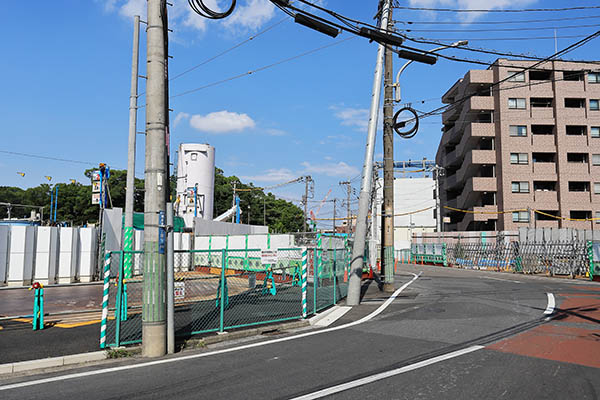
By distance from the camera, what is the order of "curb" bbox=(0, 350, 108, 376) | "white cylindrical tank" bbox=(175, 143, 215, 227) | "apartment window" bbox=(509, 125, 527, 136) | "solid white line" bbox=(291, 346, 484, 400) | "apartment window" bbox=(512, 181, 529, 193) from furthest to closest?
"white cylindrical tank" bbox=(175, 143, 215, 227)
"apartment window" bbox=(509, 125, 527, 136)
"apartment window" bbox=(512, 181, 529, 193)
"curb" bbox=(0, 350, 108, 376)
"solid white line" bbox=(291, 346, 484, 400)

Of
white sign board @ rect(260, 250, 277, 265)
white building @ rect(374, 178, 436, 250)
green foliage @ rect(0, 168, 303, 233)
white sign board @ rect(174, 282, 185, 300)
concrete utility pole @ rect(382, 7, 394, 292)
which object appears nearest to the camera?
white sign board @ rect(174, 282, 185, 300)

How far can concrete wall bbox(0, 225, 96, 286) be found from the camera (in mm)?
19297

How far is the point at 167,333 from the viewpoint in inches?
299

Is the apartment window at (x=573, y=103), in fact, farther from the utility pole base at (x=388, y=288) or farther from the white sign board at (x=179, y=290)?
the white sign board at (x=179, y=290)

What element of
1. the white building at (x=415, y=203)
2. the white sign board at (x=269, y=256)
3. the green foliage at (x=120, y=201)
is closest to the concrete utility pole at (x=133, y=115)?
the white sign board at (x=269, y=256)

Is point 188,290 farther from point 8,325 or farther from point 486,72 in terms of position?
point 486,72

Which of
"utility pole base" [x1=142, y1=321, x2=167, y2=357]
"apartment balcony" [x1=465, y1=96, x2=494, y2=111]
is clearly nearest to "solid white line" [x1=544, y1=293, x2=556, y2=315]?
"utility pole base" [x1=142, y1=321, x2=167, y2=357]

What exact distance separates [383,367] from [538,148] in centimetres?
4642

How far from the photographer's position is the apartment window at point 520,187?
4569 centimetres

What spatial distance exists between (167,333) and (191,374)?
4.86ft

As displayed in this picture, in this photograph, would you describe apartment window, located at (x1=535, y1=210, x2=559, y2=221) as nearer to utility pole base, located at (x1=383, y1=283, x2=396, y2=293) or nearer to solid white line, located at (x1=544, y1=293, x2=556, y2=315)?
solid white line, located at (x1=544, y1=293, x2=556, y2=315)

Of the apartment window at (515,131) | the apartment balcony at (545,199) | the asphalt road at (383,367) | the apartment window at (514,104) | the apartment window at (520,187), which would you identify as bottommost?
the asphalt road at (383,367)

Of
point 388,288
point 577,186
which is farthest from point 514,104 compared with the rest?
point 388,288

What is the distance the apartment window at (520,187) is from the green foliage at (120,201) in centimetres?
3817
